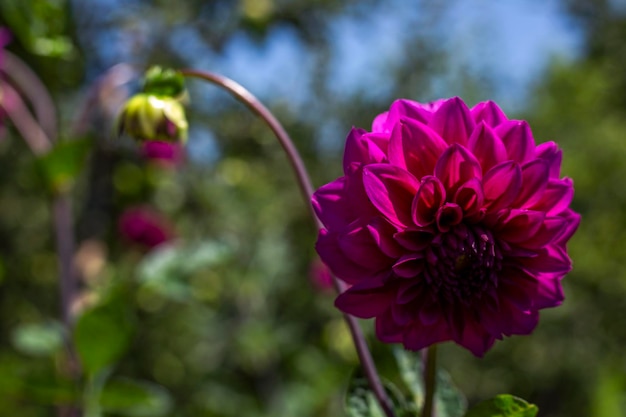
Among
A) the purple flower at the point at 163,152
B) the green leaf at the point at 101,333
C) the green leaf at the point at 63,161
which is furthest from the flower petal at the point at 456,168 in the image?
the purple flower at the point at 163,152

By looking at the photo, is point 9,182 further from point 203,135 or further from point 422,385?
point 422,385

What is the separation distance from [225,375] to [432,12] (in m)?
3.08

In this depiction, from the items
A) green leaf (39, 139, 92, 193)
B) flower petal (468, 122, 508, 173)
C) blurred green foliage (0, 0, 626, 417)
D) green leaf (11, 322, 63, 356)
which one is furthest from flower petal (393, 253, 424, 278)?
green leaf (11, 322, 63, 356)

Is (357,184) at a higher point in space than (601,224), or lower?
lower

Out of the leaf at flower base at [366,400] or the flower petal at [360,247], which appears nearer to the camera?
the flower petal at [360,247]

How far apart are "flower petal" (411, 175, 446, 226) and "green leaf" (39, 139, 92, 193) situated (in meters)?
0.90

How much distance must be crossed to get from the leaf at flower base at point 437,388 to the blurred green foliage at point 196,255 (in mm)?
375

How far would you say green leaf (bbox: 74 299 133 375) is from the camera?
130 cm

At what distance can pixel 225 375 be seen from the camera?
10.8ft

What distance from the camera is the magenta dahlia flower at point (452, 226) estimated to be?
653mm

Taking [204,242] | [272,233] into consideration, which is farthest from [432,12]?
[204,242]

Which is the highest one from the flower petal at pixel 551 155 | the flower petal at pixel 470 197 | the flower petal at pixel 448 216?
the flower petal at pixel 551 155

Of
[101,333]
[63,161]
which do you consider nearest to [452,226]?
[101,333]

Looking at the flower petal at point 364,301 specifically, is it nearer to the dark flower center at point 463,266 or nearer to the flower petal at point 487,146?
the dark flower center at point 463,266
